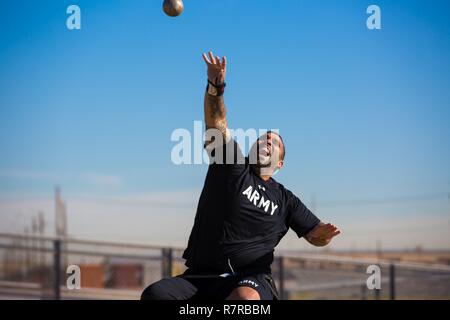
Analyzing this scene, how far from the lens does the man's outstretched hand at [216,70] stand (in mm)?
5859

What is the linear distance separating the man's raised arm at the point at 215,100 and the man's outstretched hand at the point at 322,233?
1.61 m

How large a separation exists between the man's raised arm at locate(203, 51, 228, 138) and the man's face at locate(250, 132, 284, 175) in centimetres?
50

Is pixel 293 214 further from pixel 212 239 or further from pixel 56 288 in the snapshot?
pixel 56 288

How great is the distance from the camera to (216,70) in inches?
231

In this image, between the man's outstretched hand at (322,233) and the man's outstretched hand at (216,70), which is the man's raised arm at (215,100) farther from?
the man's outstretched hand at (322,233)

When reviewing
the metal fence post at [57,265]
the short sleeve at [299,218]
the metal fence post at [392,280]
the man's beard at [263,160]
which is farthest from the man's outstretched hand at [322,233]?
the metal fence post at [392,280]

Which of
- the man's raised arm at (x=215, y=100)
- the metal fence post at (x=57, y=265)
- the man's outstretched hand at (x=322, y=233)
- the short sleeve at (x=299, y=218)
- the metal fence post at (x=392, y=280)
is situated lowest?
the metal fence post at (x=392, y=280)

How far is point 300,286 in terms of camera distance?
567 inches

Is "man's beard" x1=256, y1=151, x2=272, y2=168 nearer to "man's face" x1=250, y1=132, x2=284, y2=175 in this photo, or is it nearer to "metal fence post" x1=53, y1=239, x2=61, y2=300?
"man's face" x1=250, y1=132, x2=284, y2=175

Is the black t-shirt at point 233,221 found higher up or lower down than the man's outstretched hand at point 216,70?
lower down

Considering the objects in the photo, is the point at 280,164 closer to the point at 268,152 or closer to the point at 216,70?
the point at 268,152

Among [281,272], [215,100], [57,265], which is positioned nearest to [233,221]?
[215,100]

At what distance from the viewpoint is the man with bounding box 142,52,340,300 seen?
5.80m
